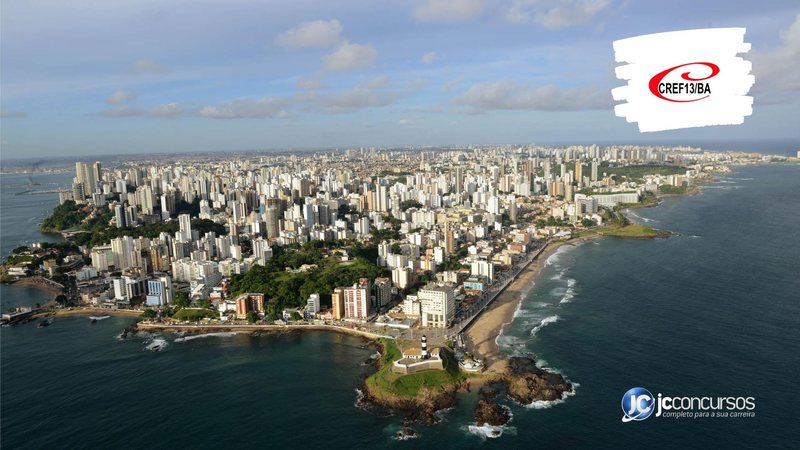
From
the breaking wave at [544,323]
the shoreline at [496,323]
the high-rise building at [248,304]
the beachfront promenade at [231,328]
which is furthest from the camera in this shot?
the high-rise building at [248,304]

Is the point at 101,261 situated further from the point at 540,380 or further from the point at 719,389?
the point at 719,389

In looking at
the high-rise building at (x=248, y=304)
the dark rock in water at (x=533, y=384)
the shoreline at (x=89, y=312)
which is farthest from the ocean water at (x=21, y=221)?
the dark rock in water at (x=533, y=384)

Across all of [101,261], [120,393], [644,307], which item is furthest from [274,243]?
[644,307]

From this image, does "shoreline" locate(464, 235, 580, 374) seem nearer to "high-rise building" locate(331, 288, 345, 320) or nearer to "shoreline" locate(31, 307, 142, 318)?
"high-rise building" locate(331, 288, 345, 320)

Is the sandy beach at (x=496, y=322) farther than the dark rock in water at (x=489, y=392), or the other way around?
the sandy beach at (x=496, y=322)

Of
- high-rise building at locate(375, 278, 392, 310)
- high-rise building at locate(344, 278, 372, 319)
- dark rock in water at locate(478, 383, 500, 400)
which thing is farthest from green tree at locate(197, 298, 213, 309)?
dark rock in water at locate(478, 383, 500, 400)

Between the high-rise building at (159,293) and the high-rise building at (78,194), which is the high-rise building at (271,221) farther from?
the high-rise building at (78,194)
